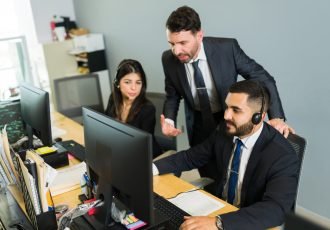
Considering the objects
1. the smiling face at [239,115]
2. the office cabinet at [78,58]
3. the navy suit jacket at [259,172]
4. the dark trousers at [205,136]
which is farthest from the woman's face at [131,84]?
the office cabinet at [78,58]

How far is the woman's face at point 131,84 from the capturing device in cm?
229

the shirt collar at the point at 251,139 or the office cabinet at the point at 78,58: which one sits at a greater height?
the office cabinet at the point at 78,58

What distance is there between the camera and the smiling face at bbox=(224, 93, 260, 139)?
4.98ft

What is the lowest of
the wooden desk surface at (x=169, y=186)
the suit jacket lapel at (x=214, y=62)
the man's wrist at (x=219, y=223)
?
the wooden desk surface at (x=169, y=186)

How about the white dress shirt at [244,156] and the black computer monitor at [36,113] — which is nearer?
the white dress shirt at [244,156]

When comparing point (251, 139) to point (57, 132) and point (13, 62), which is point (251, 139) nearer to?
point (57, 132)

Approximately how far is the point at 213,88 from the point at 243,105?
0.58 meters

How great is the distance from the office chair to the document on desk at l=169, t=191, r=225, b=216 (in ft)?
6.07

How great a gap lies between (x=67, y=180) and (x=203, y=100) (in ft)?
3.06

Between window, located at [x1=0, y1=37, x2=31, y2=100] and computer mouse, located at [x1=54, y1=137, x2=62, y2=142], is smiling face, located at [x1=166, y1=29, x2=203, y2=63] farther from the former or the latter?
window, located at [x1=0, y1=37, x2=31, y2=100]

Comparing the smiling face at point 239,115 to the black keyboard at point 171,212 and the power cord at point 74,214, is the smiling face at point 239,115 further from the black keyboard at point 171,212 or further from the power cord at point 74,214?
the power cord at point 74,214

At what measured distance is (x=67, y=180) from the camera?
69.3 inches

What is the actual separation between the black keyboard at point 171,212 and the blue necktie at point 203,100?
31.0 inches

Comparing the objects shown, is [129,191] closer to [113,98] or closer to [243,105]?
[243,105]
